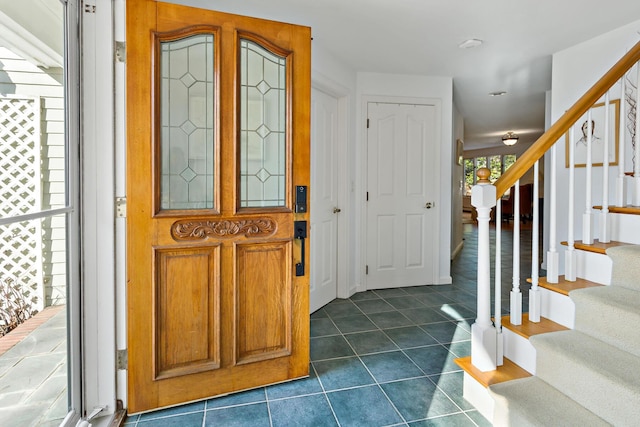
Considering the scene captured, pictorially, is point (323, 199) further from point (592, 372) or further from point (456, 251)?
point (456, 251)

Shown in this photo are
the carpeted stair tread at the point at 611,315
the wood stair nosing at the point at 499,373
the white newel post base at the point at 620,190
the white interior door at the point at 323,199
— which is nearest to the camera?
the carpeted stair tread at the point at 611,315

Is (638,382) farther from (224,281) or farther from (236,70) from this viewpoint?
(236,70)

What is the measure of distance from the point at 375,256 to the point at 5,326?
3406 millimetres

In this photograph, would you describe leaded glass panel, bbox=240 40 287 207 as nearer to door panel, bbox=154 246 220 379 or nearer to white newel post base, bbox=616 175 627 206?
door panel, bbox=154 246 220 379

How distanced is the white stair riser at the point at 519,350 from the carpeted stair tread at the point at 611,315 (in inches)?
11.1

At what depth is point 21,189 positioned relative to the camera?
1.38 metres

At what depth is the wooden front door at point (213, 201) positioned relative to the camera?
1.87 m

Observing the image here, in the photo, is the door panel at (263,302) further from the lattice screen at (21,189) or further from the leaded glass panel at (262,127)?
the lattice screen at (21,189)

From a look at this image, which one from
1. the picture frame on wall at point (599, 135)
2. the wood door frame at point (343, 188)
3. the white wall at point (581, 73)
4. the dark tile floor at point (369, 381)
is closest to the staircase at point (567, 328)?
the dark tile floor at point (369, 381)

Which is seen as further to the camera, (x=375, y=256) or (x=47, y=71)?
(x=375, y=256)

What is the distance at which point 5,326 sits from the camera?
1.38 m

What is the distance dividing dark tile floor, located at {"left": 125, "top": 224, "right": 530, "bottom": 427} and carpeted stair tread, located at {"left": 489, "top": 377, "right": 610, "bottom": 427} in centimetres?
24

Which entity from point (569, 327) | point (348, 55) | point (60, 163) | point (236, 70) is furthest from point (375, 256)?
point (60, 163)

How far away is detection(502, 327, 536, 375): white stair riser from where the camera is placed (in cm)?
185
